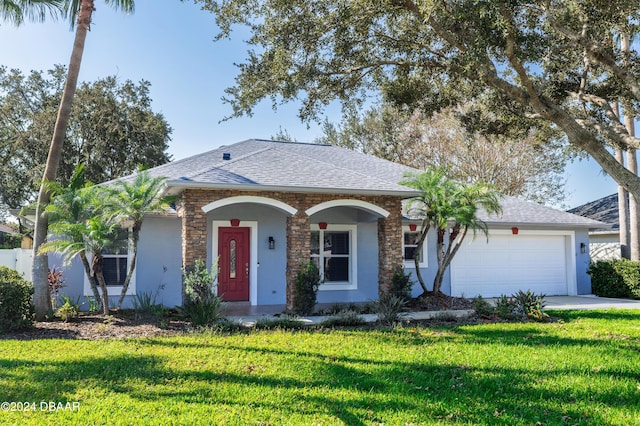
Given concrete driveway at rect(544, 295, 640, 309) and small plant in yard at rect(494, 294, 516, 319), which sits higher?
small plant in yard at rect(494, 294, 516, 319)

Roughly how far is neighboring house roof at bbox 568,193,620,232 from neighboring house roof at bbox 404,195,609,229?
5.64 meters

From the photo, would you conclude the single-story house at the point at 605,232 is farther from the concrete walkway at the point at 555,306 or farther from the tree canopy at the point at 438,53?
the tree canopy at the point at 438,53

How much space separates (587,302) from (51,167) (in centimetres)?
1518

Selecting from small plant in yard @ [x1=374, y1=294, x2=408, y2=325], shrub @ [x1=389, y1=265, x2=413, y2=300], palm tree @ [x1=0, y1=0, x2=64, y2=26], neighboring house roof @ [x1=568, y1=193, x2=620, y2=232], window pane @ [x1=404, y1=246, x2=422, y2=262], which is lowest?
small plant in yard @ [x1=374, y1=294, x2=408, y2=325]

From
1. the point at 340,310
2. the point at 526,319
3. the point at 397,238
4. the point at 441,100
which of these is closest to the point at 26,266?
the point at 340,310

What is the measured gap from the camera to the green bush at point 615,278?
614 inches

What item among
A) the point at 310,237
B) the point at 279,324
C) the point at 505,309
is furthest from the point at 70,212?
the point at 505,309

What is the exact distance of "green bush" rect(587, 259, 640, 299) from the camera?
15.6 meters

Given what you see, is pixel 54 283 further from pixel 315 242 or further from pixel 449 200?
pixel 449 200

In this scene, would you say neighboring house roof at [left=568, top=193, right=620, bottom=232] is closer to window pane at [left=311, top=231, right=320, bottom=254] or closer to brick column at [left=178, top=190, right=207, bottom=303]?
window pane at [left=311, top=231, right=320, bottom=254]

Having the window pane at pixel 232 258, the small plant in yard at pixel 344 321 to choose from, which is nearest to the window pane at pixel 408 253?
the small plant in yard at pixel 344 321

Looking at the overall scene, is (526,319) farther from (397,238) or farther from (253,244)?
(253,244)

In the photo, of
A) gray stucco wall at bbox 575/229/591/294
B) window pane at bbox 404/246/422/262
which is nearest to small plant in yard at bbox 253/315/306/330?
window pane at bbox 404/246/422/262

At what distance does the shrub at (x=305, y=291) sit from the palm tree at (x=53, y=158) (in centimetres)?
545
